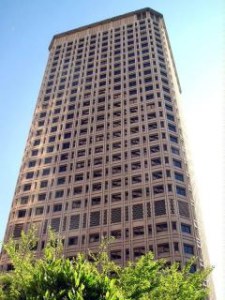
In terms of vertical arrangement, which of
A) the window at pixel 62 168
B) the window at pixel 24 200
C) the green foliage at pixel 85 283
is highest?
the window at pixel 62 168

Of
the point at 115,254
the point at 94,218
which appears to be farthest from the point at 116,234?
the point at 94,218

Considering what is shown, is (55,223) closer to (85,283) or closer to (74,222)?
(74,222)

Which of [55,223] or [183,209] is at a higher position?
[183,209]

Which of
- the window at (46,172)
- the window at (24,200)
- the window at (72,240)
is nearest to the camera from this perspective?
the window at (72,240)

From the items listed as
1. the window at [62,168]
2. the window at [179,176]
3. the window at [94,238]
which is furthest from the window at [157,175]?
the window at [62,168]

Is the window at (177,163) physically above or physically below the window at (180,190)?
above

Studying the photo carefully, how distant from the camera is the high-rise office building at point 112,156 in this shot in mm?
39969

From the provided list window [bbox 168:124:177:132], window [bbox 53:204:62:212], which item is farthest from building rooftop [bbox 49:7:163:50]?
window [bbox 53:204:62:212]

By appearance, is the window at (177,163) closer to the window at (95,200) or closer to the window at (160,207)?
the window at (160,207)

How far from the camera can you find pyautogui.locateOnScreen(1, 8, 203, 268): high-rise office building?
40.0m

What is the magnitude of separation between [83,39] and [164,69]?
2215cm

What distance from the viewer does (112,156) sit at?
48.6 meters

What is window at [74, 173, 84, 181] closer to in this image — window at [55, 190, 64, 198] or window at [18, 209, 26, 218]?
window at [55, 190, 64, 198]

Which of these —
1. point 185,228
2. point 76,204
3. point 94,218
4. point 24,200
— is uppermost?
point 24,200
